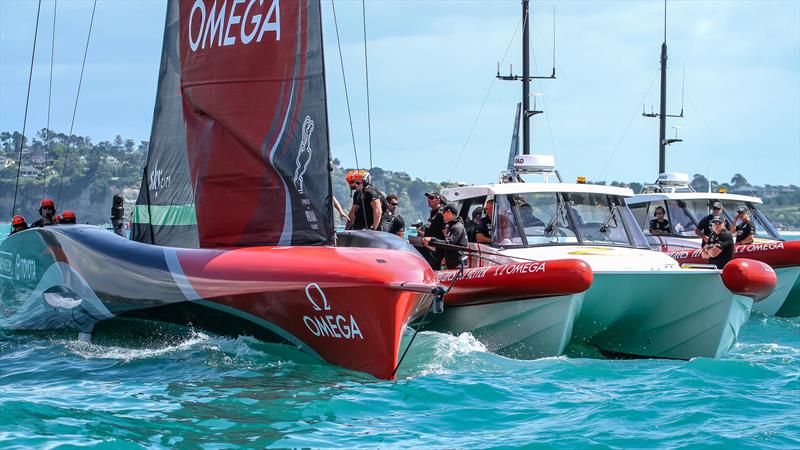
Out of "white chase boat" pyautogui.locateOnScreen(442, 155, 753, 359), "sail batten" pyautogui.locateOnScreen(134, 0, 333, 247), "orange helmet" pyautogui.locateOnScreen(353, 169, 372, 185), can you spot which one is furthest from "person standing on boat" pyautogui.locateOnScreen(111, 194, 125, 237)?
"white chase boat" pyautogui.locateOnScreen(442, 155, 753, 359)

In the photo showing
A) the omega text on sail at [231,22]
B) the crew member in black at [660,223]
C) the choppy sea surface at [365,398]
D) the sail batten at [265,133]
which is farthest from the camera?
the crew member in black at [660,223]

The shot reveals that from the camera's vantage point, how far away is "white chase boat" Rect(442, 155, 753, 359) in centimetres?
1115

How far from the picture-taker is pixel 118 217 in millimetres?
13719

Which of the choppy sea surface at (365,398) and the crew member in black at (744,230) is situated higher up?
the crew member in black at (744,230)

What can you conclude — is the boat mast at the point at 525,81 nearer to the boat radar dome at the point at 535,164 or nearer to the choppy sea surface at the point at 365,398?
the boat radar dome at the point at 535,164

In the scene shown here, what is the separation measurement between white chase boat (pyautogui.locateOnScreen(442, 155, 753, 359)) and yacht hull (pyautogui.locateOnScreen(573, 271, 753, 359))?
0.01 meters

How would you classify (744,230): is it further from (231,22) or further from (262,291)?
→ (262,291)

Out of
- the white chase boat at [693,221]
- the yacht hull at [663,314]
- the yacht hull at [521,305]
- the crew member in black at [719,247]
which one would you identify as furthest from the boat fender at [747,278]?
the white chase boat at [693,221]

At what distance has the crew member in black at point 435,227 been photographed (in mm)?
13609

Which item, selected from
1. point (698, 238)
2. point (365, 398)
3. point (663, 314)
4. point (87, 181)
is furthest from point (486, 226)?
point (87, 181)

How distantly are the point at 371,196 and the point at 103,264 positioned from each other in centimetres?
356

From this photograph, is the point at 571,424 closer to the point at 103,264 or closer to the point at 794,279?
the point at 103,264

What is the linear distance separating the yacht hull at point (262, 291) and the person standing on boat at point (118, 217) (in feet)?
7.49

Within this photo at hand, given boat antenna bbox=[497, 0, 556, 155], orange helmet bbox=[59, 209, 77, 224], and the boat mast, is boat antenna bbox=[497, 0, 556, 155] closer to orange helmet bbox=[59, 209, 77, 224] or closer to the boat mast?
the boat mast
